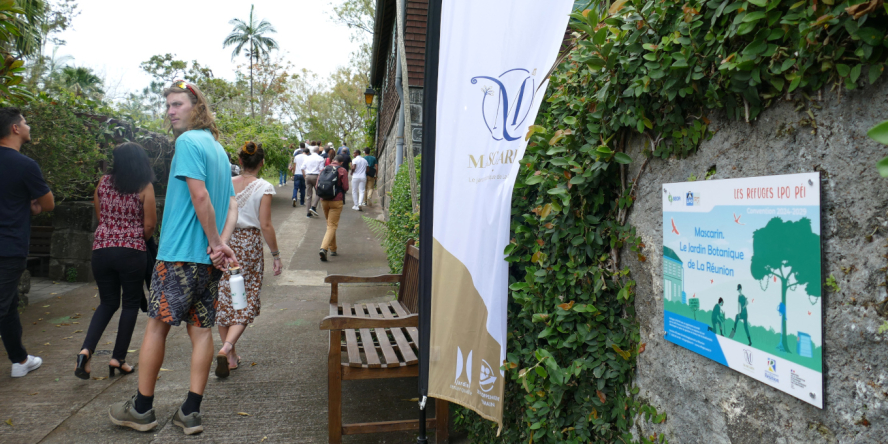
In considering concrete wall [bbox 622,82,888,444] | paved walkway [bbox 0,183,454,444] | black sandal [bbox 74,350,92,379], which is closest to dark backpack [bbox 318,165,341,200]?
paved walkway [bbox 0,183,454,444]

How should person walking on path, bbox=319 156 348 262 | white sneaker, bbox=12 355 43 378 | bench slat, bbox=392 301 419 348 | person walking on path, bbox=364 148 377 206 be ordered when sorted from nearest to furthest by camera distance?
bench slat, bbox=392 301 419 348 → white sneaker, bbox=12 355 43 378 → person walking on path, bbox=319 156 348 262 → person walking on path, bbox=364 148 377 206

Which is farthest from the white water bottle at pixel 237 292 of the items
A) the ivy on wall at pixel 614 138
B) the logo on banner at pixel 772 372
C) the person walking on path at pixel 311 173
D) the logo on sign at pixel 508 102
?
the person walking on path at pixel 311 173

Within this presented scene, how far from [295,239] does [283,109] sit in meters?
33.8

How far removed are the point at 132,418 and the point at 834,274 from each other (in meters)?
3.56

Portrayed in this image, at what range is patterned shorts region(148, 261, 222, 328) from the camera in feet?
9.93

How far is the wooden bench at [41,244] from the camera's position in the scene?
736cm

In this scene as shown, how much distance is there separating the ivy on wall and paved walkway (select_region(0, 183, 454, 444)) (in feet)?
4.75

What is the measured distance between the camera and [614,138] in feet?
6.17

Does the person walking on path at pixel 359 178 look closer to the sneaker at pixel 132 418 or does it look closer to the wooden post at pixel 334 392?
the sneaker at pixel 132 418

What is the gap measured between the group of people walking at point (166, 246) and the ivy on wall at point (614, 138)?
1861mm

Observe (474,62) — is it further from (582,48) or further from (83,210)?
(83,210)

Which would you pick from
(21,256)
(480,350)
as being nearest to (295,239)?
(21,256)

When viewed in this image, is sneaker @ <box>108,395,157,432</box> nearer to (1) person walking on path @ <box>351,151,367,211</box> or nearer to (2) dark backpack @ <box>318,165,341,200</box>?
(2) dark backpack @ <box>318,165,341,200</box>

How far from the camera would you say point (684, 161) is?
158 centimetres
